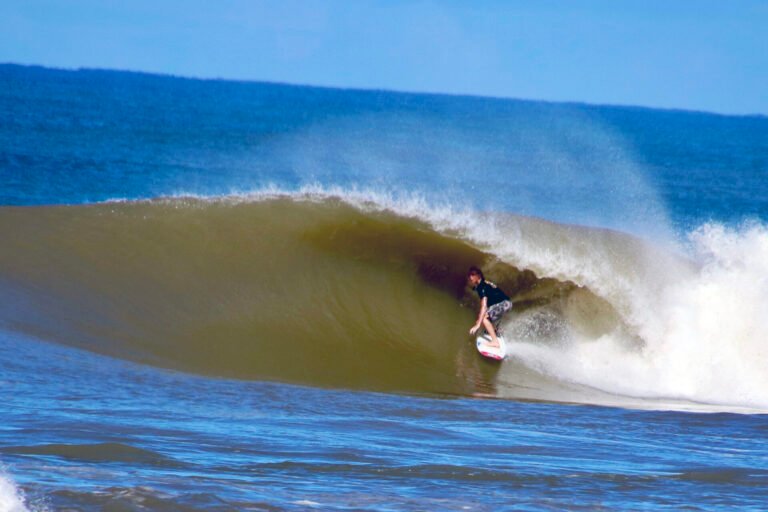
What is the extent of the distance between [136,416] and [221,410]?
83cm

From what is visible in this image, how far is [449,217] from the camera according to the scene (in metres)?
14.5

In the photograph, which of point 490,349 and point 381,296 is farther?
point 381,296

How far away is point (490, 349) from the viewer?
12367 mm

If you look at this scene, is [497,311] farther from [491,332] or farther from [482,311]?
[482,311]

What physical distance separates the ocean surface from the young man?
14.6 inches

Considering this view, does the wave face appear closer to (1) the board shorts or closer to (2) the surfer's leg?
(2) the surfer's leg

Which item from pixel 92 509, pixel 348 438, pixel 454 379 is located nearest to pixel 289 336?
pixel 454 379

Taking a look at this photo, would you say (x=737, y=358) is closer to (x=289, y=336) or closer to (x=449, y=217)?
(x=449, y=217)

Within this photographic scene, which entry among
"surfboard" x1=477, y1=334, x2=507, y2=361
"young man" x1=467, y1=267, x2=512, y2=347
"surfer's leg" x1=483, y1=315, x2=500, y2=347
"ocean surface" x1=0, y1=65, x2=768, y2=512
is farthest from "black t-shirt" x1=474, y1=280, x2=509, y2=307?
"ocean surface" x1=0, y1=65, x2=768, y2=512

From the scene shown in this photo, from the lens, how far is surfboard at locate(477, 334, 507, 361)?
40.6 ft

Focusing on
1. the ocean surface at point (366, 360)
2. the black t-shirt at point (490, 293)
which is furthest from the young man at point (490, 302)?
the ocean surface at point (366, 360)

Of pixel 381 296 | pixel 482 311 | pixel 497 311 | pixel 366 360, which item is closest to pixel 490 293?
pixel 497 311

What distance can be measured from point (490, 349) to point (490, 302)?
514 mm

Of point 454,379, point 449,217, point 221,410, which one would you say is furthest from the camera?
point 449,217
